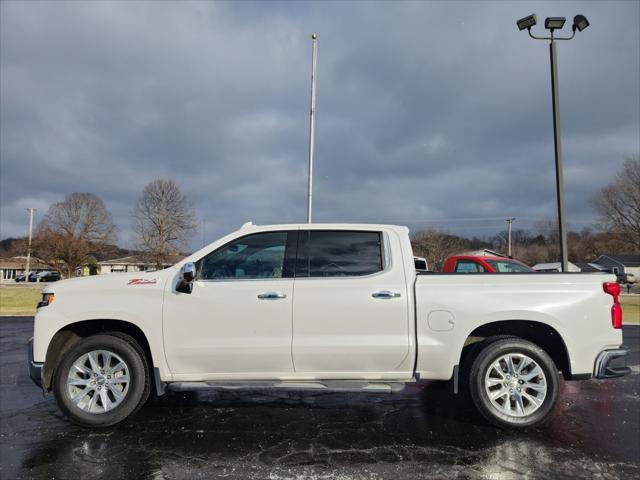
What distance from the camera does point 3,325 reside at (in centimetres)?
1315

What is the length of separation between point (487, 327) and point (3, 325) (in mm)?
13956

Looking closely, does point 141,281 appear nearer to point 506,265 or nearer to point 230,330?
point 230,330

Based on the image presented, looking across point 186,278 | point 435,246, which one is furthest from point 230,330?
point 435,246

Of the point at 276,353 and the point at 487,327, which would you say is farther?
the point at 487,327

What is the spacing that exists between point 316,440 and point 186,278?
1868 millimetres

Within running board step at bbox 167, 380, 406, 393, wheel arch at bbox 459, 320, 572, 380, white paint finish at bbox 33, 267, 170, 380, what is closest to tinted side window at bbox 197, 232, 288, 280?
white paint finish at bbox 33, 267, 170, 380

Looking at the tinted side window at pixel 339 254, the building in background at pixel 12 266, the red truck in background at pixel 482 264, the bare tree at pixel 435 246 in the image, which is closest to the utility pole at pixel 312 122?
the red truck in background at pixel 482 264

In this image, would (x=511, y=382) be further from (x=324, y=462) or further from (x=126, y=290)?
(x=126, y=290)

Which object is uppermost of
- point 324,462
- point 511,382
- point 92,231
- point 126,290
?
point 92,231

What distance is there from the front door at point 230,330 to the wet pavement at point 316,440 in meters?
0.56

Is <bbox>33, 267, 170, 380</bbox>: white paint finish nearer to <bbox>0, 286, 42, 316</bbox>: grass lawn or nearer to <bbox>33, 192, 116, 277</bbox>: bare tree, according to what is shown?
<bbox>0, 286, 42, 316</bbox>: grass lawn

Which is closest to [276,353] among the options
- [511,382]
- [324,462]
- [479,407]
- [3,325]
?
[324,462]

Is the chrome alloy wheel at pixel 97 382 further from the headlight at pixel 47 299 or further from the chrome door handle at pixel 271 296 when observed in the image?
the chrome door handle at pixel 271 296

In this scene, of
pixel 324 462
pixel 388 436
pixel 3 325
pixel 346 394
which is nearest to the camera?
pixel 324 462
